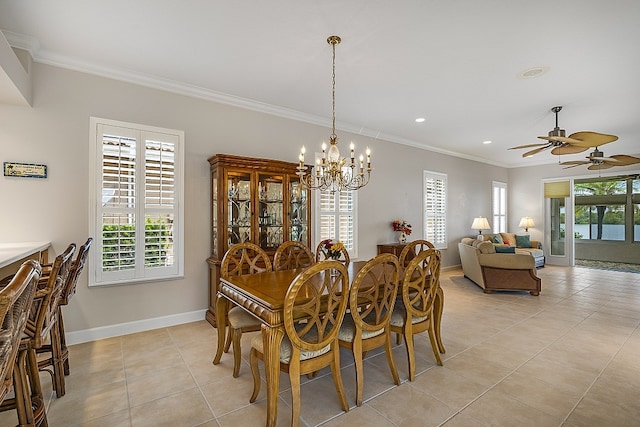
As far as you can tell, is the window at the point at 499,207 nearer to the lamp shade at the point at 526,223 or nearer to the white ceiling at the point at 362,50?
the lamp shade at the point at 526,223

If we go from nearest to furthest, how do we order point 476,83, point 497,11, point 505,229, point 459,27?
point 497,11
point 459,27
point 476,83
point 505,229

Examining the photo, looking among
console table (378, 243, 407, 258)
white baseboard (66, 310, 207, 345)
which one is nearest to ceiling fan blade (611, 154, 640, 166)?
console table (378, 243, 407, 258)

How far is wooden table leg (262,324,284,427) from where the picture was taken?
1.88 m

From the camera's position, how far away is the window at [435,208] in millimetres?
6730

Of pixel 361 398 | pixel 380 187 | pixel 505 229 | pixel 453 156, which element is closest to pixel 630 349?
pixel 361 398

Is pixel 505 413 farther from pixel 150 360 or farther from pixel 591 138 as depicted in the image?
pixel 591 138

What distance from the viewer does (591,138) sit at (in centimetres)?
396

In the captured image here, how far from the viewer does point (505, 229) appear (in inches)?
356

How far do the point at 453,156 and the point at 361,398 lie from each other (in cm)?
651

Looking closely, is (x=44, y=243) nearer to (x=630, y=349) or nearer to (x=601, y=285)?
(x=630, y=349)

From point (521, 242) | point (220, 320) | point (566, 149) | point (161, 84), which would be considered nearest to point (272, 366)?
point (220, 320)

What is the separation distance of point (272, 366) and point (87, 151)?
117 inches

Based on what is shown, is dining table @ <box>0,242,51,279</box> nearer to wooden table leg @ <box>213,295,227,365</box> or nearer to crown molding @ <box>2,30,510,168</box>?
wooden table leg @ <box>213,295,227,365</box>

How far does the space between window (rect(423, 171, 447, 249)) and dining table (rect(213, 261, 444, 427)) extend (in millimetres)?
4100
